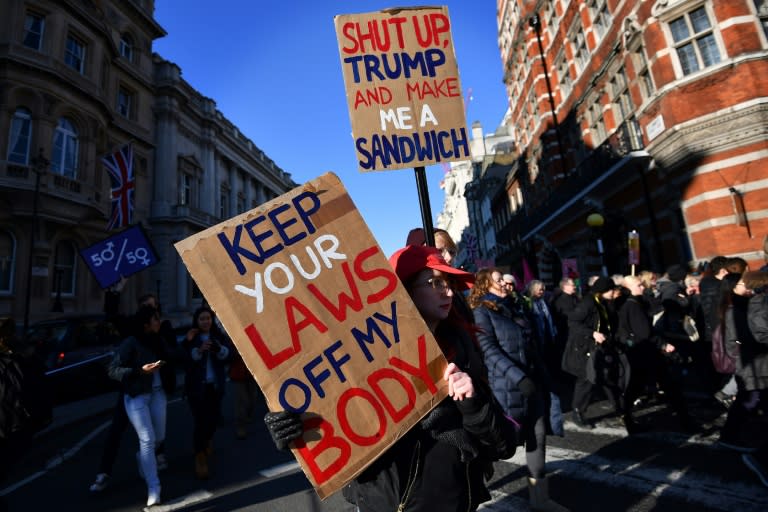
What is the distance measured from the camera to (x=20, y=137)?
16.9 m

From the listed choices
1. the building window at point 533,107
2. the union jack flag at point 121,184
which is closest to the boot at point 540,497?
the union jack flag at point 121,184

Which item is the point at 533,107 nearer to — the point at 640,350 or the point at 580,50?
the point at 580,50

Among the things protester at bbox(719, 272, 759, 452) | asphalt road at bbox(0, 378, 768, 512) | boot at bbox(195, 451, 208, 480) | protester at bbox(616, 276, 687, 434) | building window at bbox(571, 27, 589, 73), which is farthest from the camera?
building window at bbox(571, 27, 589, 73)

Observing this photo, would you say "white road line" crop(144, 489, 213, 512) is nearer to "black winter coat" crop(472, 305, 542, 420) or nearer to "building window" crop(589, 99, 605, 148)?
"black winter coat" crop(472, 305, 542, 420)

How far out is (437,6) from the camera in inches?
108

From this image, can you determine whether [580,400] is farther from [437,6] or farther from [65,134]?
[65,134]

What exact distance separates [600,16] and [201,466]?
18689 millimetres

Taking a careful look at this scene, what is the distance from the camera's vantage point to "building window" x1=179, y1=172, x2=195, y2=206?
28.0 m

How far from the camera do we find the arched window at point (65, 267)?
58.8 ft

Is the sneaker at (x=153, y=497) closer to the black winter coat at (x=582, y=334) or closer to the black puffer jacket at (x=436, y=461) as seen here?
the black puffer jacket at (x=436, y=461)

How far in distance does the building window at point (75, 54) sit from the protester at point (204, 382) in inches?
805

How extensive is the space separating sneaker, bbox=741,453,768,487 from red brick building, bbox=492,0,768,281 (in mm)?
9002

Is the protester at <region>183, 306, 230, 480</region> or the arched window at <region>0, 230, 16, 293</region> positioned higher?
the arched window at <region>0, 230, 16, 293</region>

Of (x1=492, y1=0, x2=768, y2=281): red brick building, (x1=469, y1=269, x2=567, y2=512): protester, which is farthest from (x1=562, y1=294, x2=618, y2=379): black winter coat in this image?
(x1=492, y1=0, x2=768, y2=281): red brick building
